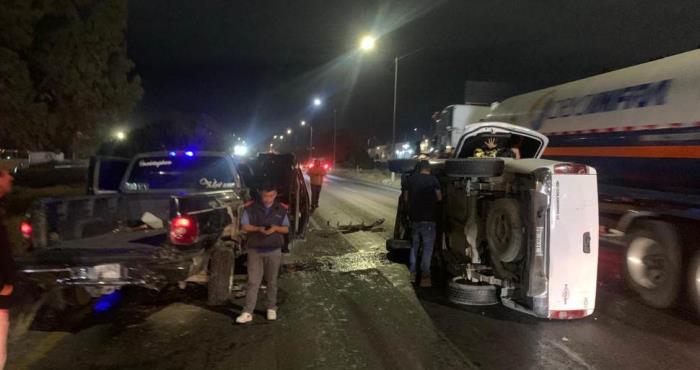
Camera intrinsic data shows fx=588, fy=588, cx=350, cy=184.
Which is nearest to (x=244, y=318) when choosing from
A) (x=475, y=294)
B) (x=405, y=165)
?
(x=475, y=294)

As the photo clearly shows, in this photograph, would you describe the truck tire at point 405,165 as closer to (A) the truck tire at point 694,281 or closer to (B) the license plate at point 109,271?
(A) the truck tire at point 694,281

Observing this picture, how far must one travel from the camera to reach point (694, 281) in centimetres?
661

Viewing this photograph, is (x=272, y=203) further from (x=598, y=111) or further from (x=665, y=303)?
(x=598, y=111)

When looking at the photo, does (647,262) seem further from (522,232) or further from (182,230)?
(182,230)

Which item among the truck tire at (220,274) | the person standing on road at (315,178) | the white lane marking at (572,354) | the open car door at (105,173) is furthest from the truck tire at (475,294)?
the person standing on road at (315,178)

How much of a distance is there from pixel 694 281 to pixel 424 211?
10.8 feet

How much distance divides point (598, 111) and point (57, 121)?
2325 centimetres

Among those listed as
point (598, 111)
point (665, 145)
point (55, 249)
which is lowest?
point (55, 249)

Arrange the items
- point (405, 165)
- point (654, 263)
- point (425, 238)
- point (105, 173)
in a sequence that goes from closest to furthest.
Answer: point (654, 263), point (425, 238), point (105, 173), point (405, 165)

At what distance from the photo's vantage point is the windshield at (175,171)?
29.8ft

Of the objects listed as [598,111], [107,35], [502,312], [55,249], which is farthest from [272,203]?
[107,35]

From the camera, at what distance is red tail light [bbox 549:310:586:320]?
630 cm

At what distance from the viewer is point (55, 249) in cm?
641

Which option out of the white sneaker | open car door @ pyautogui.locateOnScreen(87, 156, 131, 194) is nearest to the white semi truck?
the white sneaker
